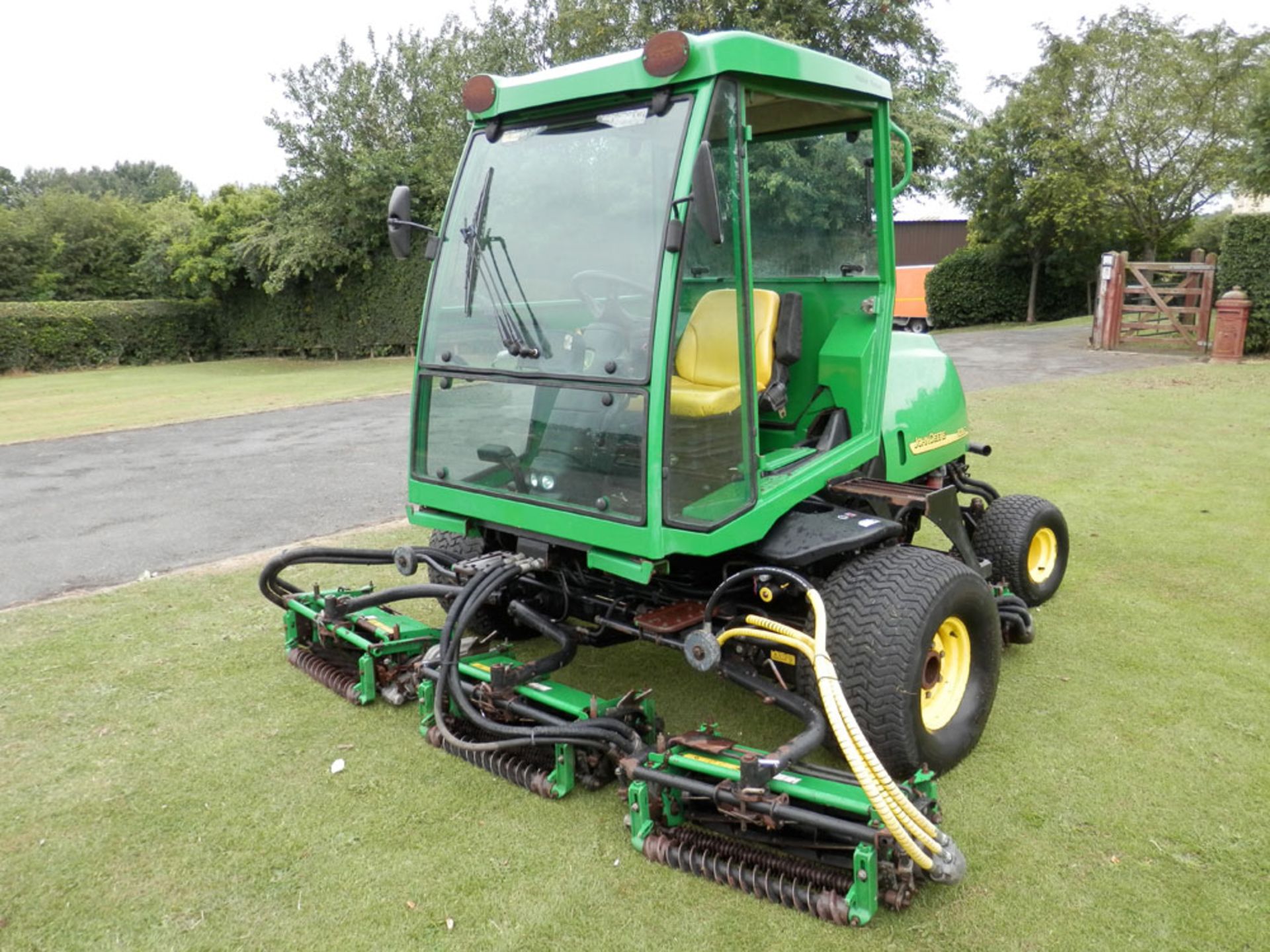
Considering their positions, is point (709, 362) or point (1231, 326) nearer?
point (709, 362)

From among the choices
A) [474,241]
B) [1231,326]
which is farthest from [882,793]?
[1231,326]

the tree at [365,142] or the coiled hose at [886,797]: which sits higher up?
the tree at [365,142]

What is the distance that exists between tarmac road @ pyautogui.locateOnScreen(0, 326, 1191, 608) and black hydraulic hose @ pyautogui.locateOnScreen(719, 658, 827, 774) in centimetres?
414

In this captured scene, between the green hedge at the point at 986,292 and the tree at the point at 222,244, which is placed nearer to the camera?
the tree at the point at 222,244

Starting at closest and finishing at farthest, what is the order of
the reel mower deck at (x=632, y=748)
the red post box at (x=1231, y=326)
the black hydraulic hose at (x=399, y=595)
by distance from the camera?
the reel mower deck at (x=632, y=748), the black hydraulic hose at (x=399, y=595), the red post box at (x=1231, y=326)

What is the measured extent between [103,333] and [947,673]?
26.7 metres

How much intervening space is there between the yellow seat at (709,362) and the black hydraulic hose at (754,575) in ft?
1.73

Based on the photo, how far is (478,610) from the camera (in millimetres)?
4406

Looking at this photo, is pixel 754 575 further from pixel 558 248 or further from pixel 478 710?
pixel 558 248

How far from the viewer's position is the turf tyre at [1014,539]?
4938 millimetres

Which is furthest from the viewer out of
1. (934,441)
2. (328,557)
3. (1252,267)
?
(1252,267)

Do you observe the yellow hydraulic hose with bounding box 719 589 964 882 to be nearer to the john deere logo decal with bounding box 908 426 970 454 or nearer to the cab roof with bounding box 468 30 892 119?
the john deere logo decal with bounding box 908 426 970 454

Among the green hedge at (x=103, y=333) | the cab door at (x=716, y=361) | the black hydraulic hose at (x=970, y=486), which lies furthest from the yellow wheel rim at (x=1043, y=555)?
the green hedge at (x=103, y=333)

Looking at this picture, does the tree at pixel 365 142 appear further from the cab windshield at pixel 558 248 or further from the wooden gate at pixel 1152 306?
the cab windshield at pixel 558 248
